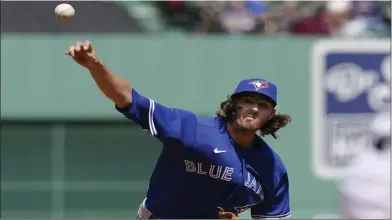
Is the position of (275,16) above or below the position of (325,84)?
above

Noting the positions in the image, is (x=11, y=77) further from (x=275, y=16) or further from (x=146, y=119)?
(x=146, y=119)

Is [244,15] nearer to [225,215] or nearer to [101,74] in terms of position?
[225,215]

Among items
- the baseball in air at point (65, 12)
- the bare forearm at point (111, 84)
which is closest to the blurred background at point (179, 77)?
the baseball in air at point (65, 12)

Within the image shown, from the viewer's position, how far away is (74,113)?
41.2 ft

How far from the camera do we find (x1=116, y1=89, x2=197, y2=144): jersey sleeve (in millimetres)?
5340

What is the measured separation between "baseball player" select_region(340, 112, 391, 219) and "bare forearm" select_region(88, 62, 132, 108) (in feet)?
4.74

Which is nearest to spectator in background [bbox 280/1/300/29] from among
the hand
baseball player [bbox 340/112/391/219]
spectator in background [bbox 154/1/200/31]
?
spectator in background [bbox 154/1/200/31]

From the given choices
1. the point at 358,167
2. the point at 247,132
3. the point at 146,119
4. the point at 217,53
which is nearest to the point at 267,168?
the point at 247,132

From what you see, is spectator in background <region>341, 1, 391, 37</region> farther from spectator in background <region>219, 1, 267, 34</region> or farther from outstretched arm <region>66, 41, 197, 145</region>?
outstretched arm <region>66, 41, 197, 145</region>

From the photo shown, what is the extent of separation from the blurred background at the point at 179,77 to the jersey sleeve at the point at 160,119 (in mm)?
6752

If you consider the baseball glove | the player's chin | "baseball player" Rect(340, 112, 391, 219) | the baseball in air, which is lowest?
the baseball glove

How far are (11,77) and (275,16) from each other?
3.39 m

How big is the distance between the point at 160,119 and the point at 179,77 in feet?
23.0

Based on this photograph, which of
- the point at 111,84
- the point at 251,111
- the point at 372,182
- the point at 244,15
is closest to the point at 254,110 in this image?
the point at 251,111
